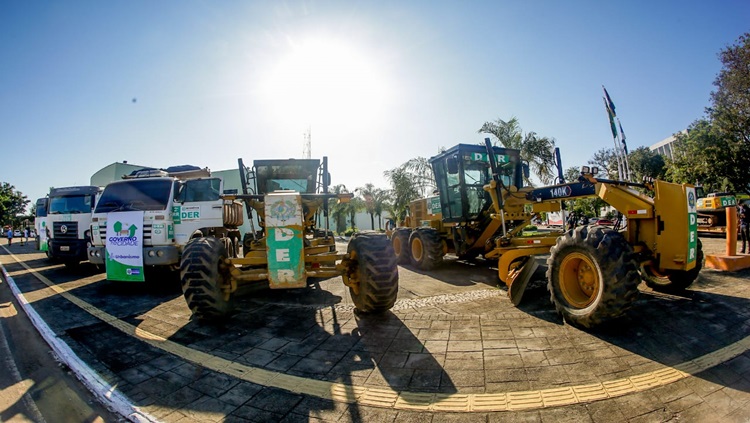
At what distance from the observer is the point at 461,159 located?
810 centimetres

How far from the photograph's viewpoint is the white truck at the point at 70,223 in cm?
985

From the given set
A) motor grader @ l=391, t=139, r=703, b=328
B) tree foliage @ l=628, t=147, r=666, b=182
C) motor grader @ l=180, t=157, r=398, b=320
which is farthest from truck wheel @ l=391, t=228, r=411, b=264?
tree foliage @ l=628, t=147, r=666, b=182

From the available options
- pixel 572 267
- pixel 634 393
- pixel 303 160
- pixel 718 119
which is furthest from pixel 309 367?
pixel 718 119

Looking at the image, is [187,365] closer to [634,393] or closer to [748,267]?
[634,393]

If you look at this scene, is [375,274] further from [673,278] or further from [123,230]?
[123,230]

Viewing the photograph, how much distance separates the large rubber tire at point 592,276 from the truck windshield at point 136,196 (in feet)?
24.8

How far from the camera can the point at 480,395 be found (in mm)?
2572

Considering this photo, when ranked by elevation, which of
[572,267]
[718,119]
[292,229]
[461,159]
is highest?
[718,119]

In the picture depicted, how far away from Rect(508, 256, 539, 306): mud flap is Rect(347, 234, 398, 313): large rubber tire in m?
1.87

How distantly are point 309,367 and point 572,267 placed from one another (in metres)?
3.49

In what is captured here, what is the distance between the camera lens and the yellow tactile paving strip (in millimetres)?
2449

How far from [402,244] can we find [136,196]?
6.79 metres

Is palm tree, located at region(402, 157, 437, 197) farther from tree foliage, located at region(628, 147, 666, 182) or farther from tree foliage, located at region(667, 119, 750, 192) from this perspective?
tree foliage, located at region(628, 147, 666, 182)

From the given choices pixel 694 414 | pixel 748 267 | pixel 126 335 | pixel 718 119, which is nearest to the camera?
pixel 694 414
